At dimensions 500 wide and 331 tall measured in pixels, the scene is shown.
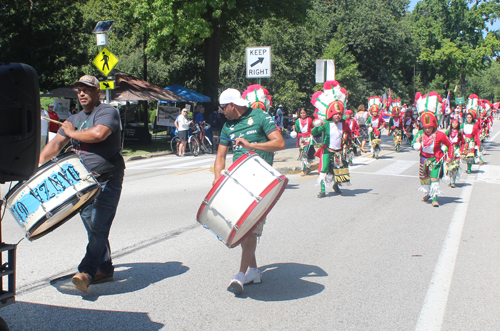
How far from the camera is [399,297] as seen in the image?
4.43 m

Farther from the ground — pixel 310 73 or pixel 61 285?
pixel 310 73

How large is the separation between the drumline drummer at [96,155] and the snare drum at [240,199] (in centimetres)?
90

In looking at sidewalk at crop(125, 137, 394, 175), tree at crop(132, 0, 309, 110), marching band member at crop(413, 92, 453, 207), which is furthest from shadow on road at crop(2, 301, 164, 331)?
tree at crop(132, 0, 309, 110)

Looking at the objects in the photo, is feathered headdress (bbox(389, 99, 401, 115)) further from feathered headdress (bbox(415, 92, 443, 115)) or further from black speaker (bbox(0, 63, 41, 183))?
black speaker (bbox(0, 63, 41, 183))

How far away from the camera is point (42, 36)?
2230 cm

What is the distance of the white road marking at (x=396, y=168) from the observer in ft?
46.9

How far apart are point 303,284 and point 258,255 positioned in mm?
1063

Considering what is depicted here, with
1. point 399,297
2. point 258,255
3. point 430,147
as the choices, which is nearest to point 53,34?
point 430,147

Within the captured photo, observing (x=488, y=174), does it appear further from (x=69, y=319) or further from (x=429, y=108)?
(x=69, y=319)

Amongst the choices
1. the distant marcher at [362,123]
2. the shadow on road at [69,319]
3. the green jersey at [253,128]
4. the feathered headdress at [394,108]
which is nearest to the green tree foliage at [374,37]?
the feathered headdress at [394,108]

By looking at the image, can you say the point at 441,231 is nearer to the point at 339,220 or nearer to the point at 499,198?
the point at 339,220

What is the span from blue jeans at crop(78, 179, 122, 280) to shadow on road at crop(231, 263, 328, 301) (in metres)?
1.29

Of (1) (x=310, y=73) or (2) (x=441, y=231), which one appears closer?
(2) (x=441, y=231)

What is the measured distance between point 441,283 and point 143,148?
1694cm
